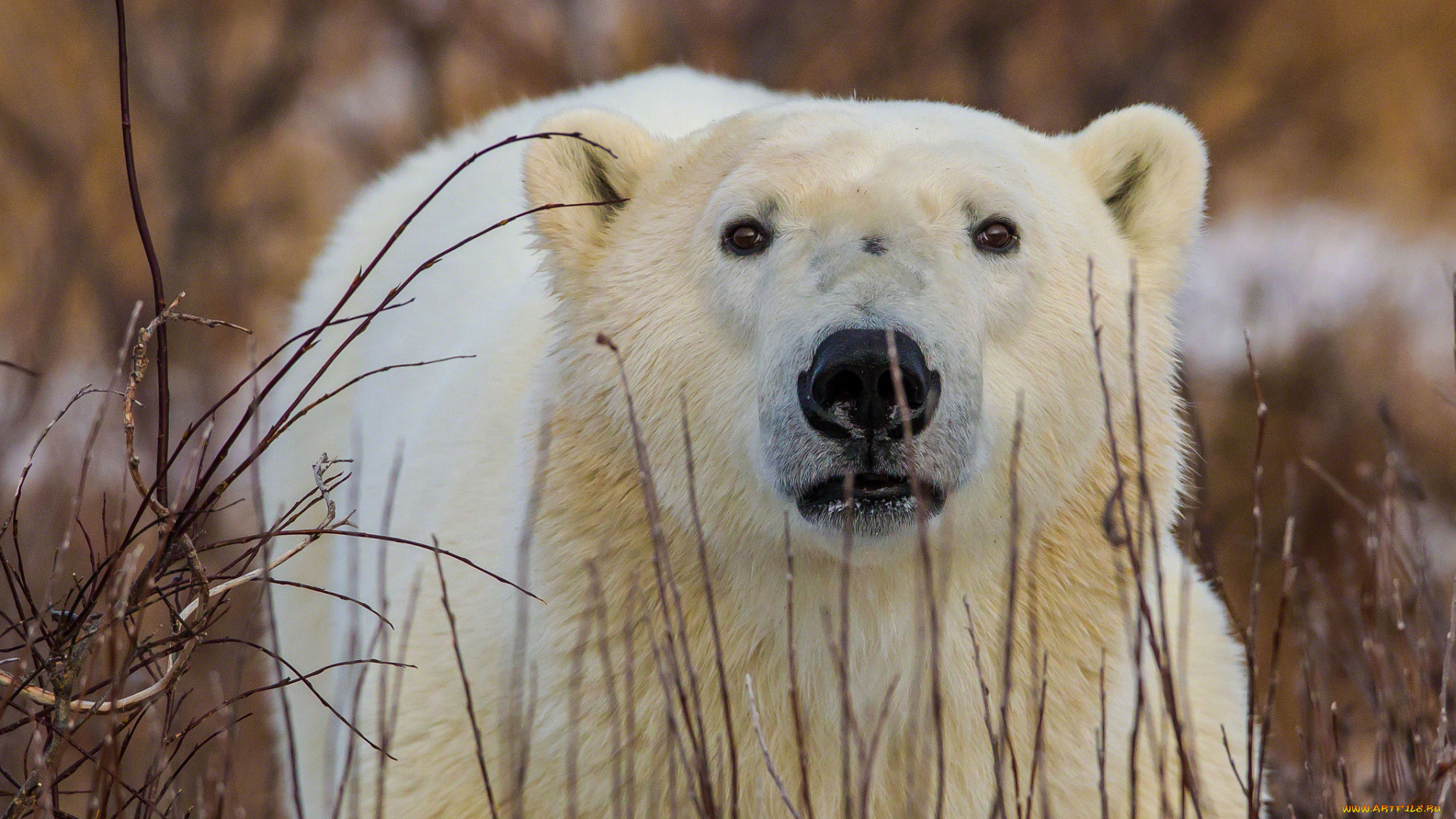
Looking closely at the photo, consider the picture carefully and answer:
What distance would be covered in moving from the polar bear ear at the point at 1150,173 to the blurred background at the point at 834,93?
568 centimetres

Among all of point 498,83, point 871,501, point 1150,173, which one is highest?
point 498,83

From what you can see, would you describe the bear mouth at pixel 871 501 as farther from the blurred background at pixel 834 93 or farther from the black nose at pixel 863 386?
the blurred background at pixel 834 93

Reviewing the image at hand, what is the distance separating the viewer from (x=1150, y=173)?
256cm

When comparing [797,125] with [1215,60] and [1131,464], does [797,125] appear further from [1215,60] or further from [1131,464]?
[1215,60]

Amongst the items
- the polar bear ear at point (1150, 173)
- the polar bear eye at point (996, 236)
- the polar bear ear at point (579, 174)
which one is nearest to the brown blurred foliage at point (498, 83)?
the polar bear ear at point (1150, 173)

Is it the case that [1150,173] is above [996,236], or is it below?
above

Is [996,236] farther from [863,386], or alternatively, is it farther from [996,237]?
[863,386]

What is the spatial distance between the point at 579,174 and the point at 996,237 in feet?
2.64

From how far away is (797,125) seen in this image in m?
2.45

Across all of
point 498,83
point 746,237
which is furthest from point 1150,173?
point 498,83

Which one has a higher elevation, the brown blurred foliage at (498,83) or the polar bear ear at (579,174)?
the brown blurred foliage at (498,83)

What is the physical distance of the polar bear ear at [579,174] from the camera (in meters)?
2.53

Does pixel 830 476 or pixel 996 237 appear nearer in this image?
pixel 830 476

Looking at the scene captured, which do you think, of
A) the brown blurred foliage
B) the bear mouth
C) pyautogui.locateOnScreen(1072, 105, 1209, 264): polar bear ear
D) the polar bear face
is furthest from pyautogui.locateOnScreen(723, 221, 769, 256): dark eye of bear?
the brown blurred foliage
